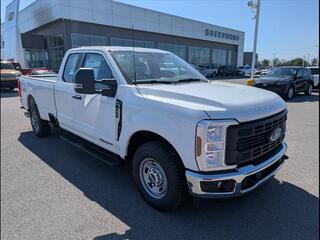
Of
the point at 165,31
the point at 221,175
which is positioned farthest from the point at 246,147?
the point at 165,31

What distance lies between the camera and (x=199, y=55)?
43.2m

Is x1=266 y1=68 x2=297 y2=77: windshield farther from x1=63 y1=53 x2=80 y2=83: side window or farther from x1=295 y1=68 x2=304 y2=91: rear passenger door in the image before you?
x1=63 y1=53 x2=80 y2=83: side window

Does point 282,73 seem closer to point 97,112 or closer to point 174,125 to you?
point 97,112

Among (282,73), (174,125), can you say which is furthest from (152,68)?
(282,73)

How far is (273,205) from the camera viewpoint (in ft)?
11.2

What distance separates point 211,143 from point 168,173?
0.65 m

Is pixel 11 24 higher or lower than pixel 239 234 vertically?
higher

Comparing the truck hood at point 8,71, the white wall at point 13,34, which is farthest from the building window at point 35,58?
the truck hood at point 8,71

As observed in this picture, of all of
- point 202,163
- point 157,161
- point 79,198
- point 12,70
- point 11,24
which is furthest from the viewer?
point 11,24

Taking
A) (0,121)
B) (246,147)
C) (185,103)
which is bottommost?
(0,121)

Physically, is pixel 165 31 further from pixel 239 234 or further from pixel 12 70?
pixel 239 234

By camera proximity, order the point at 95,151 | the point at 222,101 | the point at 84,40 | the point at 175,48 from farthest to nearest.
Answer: the point at 175,48
the point at 84,40
the point at 95,151
the point at 222,101

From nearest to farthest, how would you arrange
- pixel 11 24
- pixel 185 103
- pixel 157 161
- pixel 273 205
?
pixel 185 103
pixel 157 161
pixel 273 205
pixel 11 24

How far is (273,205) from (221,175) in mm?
1190
